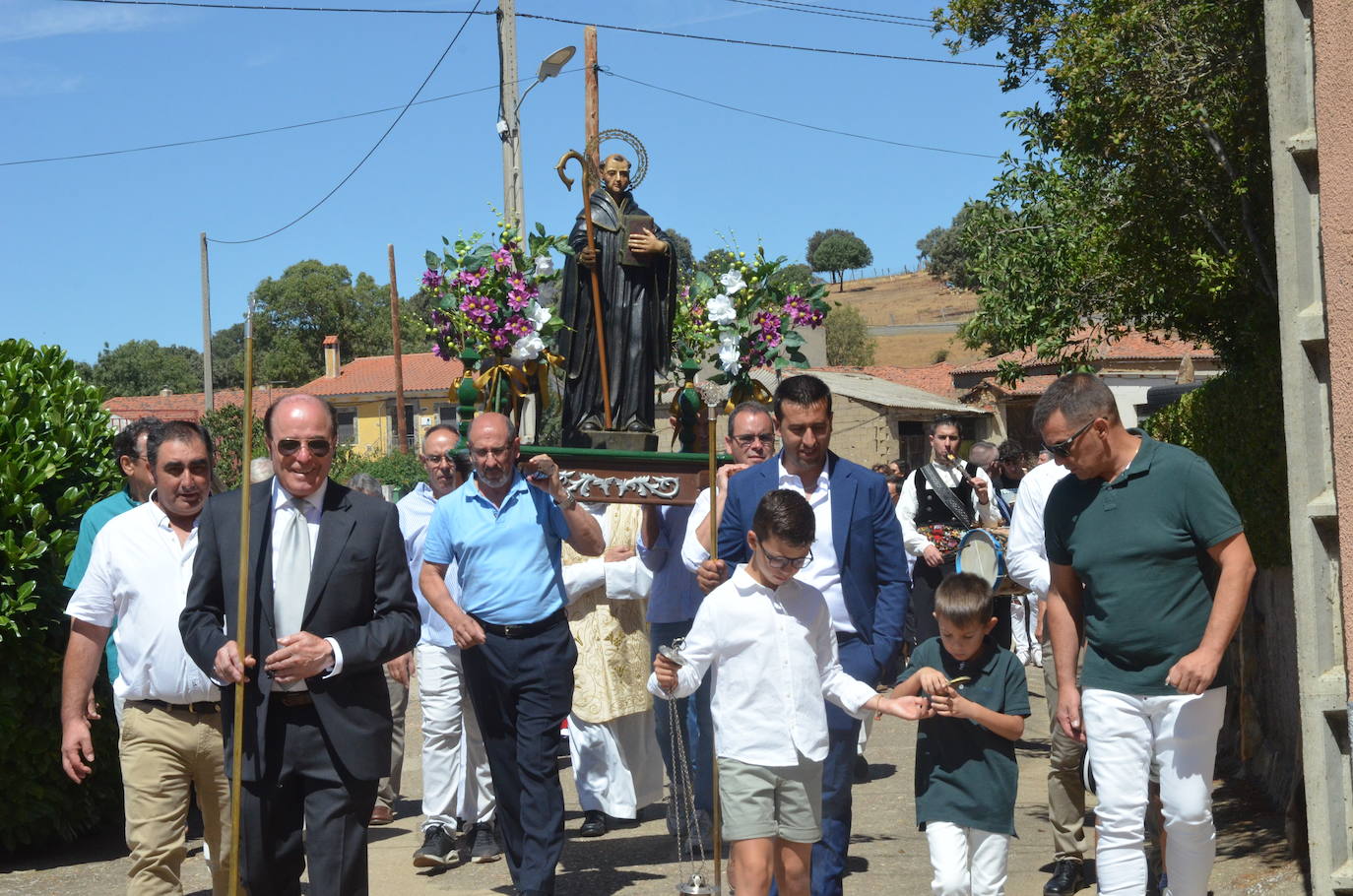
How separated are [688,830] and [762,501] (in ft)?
10.9

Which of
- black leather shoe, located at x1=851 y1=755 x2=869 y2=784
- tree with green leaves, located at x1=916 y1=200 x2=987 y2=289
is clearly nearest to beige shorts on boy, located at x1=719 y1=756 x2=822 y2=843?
black leather shoe, located at x1=851 y1=755 x2=869 y2=784

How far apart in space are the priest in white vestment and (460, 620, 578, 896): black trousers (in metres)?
1.39

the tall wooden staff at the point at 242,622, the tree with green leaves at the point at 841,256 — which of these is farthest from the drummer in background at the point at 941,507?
the tree with green leaves at the point at 841,256

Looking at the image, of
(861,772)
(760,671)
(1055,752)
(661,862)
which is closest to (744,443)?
(1055,752)

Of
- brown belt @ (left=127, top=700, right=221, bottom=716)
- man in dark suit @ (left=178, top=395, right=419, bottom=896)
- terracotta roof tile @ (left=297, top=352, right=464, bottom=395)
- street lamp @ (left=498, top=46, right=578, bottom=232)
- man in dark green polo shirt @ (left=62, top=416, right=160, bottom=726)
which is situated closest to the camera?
man in dark suit @ (left=178, top=395, right=419, bottom=896)

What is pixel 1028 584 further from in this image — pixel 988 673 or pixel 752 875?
pixel 752 875

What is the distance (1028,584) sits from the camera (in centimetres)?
775

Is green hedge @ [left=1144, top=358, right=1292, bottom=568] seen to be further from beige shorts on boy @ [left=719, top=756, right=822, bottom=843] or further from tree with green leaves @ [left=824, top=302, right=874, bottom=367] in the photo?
tree with green leaves @ [left=824, top=302, right=874, bottom=367]

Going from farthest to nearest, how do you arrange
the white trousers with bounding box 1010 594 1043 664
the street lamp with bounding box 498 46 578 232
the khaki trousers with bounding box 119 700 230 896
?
the street lamp with bounding box 498 46 578 232 → the white trousers with bounding box 1010 594 1043 664 → the khaki trousers with bounding box 119 700 230 896

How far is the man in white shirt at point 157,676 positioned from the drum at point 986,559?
174 inches

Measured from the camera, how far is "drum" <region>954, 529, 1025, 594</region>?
8766 millimetres

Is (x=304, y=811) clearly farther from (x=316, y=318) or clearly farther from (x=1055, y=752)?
(x=316, y=318)

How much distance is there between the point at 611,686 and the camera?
28.9 ft

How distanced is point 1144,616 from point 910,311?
97649 millimetres
